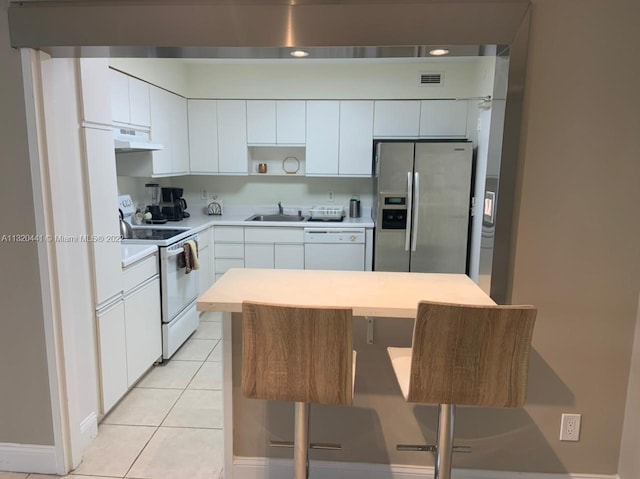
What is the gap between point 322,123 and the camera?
4.59m

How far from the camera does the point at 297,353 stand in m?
1.45

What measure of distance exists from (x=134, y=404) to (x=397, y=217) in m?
2.55

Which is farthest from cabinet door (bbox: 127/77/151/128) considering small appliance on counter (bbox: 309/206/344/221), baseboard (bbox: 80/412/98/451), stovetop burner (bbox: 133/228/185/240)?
baseboard (bbox: 80/412/98/451)

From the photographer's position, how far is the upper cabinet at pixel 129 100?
3229mm

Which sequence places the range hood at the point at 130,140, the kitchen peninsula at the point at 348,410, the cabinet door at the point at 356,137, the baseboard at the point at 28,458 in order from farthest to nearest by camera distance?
the cabinet door at the point at 356,137 < the range hood at the point at 130,140 < the baseboard at the point at 28,458 < the kitchen peninsula at the point at 348,410

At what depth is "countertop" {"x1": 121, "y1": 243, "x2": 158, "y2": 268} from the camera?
9.01ft

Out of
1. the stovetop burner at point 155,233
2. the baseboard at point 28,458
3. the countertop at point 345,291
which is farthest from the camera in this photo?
the stovetop burner at point 155,233

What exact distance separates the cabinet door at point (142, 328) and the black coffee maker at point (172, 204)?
1.34 metres

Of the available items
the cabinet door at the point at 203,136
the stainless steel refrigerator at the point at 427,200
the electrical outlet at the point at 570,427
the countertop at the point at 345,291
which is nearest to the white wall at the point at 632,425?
the electrical outlet at the point at 570,427

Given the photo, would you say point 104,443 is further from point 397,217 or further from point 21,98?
point 397,217

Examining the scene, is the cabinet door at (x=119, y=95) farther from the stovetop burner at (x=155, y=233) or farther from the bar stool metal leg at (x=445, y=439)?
the bar stool metal leg at (x=445, y=439)

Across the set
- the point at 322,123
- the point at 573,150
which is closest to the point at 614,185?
the point at 573,150

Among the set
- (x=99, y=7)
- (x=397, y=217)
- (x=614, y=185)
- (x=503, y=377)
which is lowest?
(x=503, y=377)

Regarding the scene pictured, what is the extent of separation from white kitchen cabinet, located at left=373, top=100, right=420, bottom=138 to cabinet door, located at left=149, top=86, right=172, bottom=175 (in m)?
1.98
